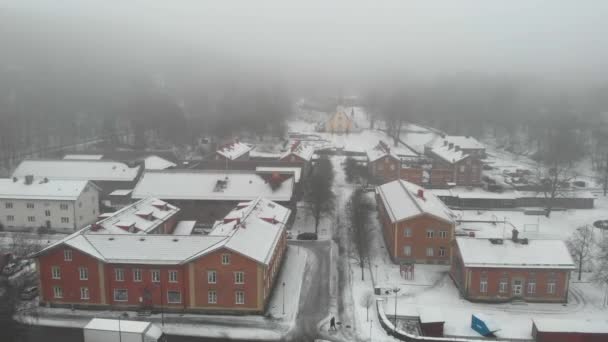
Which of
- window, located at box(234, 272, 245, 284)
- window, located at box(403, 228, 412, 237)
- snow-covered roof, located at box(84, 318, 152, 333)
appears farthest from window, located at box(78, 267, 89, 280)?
window, located at box(403, 228, 412, 237)

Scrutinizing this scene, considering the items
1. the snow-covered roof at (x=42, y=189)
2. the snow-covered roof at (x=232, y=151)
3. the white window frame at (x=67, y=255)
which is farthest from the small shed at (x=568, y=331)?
the snow-covered roof at (x=232, y=151)

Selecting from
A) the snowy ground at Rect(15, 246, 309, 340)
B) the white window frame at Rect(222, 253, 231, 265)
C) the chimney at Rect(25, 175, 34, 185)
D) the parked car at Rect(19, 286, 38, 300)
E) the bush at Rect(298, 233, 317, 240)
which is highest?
the chimney at Rect(25, 175, 34, 185)

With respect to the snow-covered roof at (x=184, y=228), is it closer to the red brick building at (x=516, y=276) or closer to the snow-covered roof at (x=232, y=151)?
the red brick building at (x=516, y=276)

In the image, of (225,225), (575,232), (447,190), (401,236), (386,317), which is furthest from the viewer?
(447,190)

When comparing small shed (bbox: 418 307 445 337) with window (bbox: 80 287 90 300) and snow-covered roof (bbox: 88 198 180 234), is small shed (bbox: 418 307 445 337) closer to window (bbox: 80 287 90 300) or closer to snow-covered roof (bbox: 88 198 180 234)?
window (bbox: 80 287 90 300)

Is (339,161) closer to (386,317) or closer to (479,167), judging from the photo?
(479,167)

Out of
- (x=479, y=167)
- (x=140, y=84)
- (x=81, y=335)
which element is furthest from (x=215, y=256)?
(x=140, y=84)
